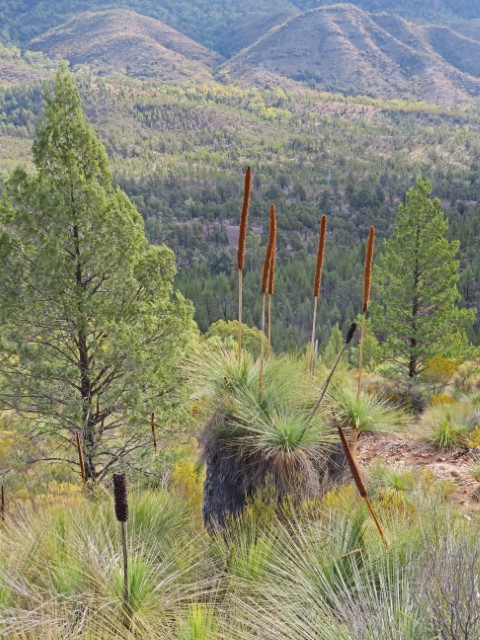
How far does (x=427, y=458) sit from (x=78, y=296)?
5992 mm

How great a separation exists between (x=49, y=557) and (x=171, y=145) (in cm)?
→ 19786

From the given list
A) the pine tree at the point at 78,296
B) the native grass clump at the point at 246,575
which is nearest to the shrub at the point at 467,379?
the pine tree at the point at 78,296

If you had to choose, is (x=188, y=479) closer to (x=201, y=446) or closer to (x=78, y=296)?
(x=201, y=446)

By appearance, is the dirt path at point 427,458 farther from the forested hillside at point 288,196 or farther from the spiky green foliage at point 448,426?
the forested hillside at point 288,196

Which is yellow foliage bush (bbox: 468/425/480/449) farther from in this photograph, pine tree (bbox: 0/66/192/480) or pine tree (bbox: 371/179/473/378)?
pine tree (bbox: 371/179/473/378)

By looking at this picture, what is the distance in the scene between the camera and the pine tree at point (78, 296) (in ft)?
25.9

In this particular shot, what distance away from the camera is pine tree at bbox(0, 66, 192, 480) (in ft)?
25.9

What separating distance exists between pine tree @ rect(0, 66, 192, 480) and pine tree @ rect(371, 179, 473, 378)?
33.2 ft

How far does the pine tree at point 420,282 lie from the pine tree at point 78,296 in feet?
33.2

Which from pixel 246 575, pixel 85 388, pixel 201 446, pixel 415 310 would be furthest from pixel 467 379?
pixel 246 575

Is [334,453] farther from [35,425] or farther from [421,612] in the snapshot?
[35,425]

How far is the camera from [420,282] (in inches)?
696

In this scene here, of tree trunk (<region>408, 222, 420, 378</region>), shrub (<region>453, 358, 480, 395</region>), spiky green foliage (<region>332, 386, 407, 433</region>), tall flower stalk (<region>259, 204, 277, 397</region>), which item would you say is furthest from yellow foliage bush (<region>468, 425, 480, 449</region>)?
tree trunk (<region>408, 222, 420, 378</region>)

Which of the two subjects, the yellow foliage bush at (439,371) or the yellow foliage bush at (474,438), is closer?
the yellow foliage bush at (474,438)
